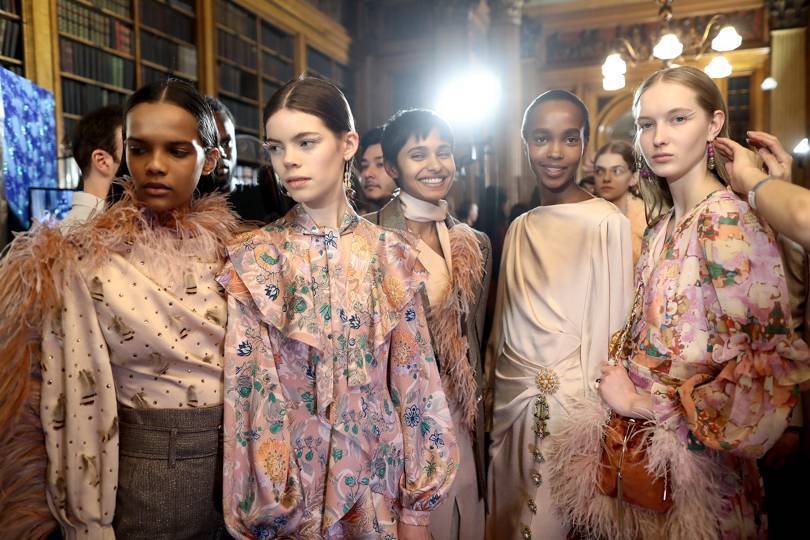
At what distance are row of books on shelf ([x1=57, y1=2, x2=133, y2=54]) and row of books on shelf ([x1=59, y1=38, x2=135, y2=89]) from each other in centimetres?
7

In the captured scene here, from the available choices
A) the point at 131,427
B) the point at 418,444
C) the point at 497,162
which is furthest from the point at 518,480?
the point at 497,162

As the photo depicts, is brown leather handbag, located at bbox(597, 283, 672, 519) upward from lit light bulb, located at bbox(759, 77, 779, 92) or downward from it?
downward

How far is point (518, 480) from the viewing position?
176 cm

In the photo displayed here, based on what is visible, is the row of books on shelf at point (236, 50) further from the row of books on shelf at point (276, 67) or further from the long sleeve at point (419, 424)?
the long sleeve at point (419, 424)

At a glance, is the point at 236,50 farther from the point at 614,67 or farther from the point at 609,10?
the point at 609,10

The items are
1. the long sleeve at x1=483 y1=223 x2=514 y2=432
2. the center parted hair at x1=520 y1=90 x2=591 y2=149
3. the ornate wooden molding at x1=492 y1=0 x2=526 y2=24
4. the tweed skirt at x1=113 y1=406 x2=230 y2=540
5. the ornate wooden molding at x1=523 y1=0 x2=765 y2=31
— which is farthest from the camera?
the ornate wooden molding at x1=523 y1=0 x2=765 y2=31

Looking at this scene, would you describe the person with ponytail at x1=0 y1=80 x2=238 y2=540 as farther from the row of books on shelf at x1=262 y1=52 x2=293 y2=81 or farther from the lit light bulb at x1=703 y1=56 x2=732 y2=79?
the row of books on shelf at x1=262 y1=52 x2=293 y2=81

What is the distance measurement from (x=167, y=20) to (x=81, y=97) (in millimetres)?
1134

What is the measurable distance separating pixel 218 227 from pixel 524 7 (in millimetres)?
7438

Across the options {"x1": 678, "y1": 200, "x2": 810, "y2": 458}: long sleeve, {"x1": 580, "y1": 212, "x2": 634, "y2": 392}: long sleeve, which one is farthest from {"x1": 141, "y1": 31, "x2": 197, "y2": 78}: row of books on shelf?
{"x1": 678, "y1": 200, "x2": 810, "y2": 458}: long sleeve

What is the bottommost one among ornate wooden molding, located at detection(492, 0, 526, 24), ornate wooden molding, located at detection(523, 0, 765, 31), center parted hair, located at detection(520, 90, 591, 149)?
center parted hair, located at detection(520, 90, 591, 149)

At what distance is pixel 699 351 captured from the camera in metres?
1.20

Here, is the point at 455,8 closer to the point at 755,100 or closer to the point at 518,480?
the point at 755,100

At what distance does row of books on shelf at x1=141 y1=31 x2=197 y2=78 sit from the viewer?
4.26m
